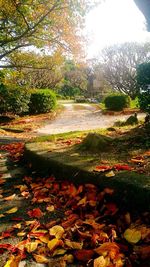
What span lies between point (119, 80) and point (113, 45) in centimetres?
519

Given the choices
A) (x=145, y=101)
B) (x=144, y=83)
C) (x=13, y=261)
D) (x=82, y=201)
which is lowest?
(x=13, y=261)

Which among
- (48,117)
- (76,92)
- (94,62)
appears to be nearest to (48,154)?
(48,117)

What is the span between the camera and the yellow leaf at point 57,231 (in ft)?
8.71

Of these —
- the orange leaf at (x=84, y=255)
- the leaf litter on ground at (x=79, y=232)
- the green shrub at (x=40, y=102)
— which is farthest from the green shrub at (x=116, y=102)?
the orange leaf at (x=84, y=255)

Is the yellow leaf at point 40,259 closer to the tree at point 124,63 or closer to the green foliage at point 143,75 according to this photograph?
the green foliage at point 143,75

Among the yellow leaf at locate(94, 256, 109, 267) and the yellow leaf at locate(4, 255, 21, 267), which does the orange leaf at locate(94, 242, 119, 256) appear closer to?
the yellow leaf at locate(94, 256, 109, 267)

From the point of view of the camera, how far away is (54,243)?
2.52 m

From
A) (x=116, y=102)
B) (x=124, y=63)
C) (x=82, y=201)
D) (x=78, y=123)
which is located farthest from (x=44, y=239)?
(x=124, y=63)

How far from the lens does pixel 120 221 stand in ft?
8.98

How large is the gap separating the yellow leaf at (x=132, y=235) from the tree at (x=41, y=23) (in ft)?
27.7

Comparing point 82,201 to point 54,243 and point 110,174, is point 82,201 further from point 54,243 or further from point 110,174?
point 54,243

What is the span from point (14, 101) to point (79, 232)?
18.4m

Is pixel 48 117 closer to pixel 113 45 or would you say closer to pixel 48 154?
pixel 48 154

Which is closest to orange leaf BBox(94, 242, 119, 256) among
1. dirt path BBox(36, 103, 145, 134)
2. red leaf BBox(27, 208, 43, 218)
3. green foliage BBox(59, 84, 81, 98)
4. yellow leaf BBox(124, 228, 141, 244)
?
yellow leaf BBox(124, 228, 141, 244)
